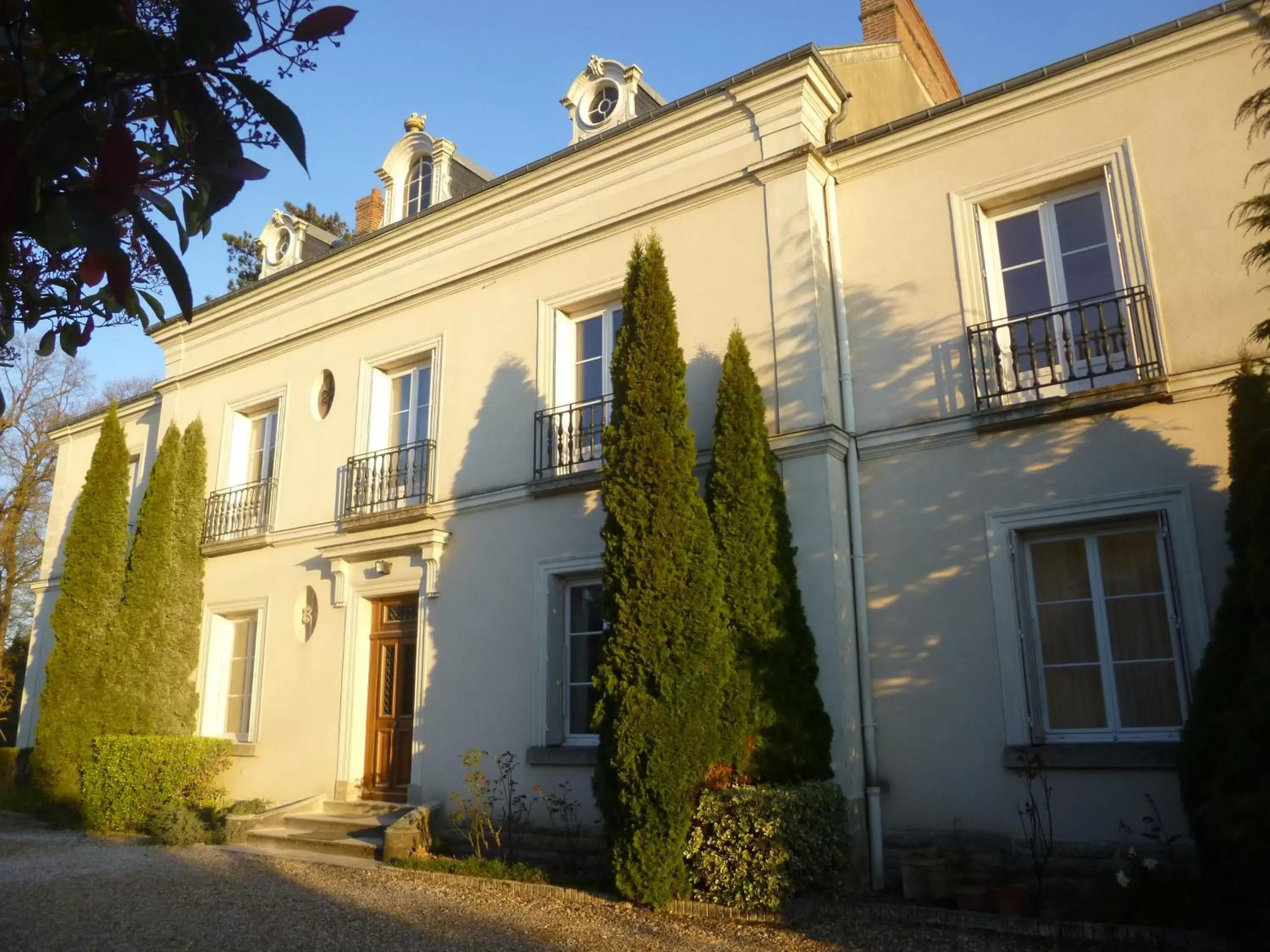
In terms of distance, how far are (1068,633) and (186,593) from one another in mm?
11255

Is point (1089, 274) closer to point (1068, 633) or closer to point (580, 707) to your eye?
point (1068, 633)

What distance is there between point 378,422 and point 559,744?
205 inches

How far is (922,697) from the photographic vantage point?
8.14 meters

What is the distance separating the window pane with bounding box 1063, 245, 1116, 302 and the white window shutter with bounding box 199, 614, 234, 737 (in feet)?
37.6

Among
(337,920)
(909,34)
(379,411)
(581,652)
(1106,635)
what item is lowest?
(337,920)

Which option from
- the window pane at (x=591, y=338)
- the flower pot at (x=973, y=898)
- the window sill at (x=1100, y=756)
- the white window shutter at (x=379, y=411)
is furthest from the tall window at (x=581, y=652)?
the window sill at (x=1100, y=756)

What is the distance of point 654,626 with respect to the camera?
25.9 ft

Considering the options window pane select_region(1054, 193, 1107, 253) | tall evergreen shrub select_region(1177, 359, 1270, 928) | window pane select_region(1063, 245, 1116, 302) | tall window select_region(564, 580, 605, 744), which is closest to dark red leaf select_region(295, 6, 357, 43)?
tall evergreen shrub select_region(1177, 359, 1270, 928)

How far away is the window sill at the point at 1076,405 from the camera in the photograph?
24.9ft

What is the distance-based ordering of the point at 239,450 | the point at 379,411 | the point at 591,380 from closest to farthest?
the point at 591,380 → the point at 379,411 → the point at 239,450

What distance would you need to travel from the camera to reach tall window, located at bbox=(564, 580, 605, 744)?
997 cm

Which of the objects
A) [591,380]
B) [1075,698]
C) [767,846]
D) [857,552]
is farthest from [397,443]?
[1075,698]

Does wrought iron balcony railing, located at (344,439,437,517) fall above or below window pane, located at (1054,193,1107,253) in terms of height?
below

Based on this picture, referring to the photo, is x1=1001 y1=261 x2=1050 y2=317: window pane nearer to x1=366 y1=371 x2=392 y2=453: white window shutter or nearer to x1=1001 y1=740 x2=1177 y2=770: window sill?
x1=1001 y1=740 x2=1177 y2=770: window sill
